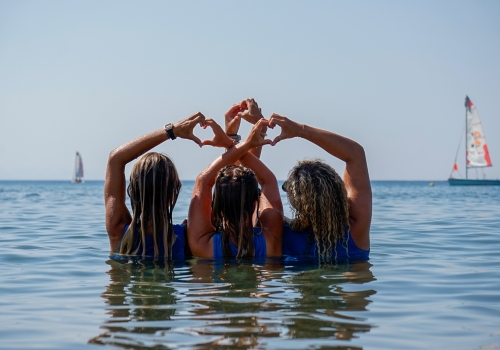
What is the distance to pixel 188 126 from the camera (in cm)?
581

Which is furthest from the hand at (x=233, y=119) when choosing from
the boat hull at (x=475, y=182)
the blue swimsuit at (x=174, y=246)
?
the boat hull at (x=475, y=182)

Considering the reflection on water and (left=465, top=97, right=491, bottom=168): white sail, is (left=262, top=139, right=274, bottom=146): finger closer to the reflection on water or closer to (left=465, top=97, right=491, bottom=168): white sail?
the reflection on water

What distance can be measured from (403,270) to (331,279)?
1.02m

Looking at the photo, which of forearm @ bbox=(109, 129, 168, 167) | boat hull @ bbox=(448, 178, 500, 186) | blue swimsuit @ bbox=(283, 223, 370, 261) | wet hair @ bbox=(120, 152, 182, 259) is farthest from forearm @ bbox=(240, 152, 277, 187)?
boat hull @ bbox=(448, 178, 500, 186)

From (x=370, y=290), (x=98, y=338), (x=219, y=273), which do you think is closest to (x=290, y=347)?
(x=98, y=338)

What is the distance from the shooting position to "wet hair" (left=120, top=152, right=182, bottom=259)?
5.72m

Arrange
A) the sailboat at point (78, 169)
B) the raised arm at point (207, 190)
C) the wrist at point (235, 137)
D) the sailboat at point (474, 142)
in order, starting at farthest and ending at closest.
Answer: the sailboat at point (78, 169)
the sailboat at point (474, 142)
the wrist at point (235, 137)
the raised arm at point (207, 190)

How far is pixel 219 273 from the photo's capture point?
5.64 meters

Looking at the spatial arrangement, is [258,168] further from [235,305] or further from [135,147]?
[235,305]

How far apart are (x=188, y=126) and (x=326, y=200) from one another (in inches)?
55.6

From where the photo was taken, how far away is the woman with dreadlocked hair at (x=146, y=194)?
573 centimetres

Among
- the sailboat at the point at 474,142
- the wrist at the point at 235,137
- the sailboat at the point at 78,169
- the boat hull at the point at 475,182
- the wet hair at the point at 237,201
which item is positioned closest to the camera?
the wet hair at the point at 237,201

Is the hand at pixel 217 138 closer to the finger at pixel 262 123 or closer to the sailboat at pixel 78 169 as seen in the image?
the finger at pixel 262 123

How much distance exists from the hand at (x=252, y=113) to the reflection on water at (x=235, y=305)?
1.43 m
